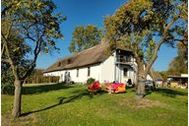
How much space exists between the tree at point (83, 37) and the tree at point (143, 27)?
195 ft

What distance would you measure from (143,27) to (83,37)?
62085 mm

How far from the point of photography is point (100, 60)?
172 ft

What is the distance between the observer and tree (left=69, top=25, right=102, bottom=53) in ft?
316

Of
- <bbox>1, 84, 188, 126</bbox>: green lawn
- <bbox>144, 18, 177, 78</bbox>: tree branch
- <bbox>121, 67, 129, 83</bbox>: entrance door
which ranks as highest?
<bbox>144, 18, 177, 78</bbox>: tree branch

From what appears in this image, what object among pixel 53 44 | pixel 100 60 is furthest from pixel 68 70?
pixel 53 44

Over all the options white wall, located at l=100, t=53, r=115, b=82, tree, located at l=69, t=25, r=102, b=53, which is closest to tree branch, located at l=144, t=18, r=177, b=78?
white wall, located at l=100, t=53, r=115, b=82

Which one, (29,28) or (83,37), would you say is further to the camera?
(83,37)

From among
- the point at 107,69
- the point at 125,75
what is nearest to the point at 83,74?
the point at 107,69

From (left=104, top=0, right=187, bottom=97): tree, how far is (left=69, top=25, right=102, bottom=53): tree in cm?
5948

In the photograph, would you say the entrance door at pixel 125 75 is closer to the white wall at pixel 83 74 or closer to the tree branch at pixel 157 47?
the white wall at pixel 83 74

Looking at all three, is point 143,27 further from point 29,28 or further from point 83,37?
point 83,37

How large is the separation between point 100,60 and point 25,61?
17200 millimetres

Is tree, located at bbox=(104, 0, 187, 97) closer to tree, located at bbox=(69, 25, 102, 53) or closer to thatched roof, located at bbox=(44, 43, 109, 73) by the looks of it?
thatched roof, located at bbox=(44, 43, 109, 73)

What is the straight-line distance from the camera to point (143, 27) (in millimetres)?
35406
